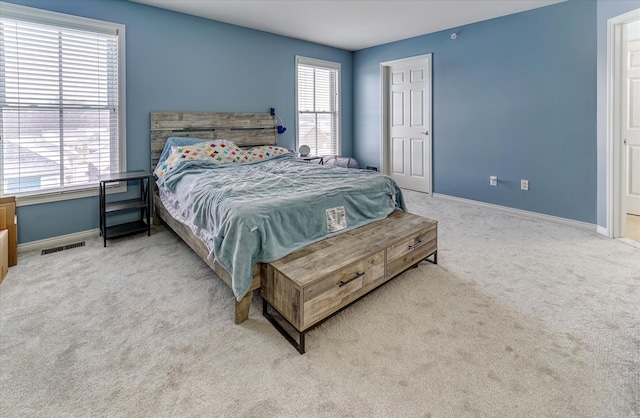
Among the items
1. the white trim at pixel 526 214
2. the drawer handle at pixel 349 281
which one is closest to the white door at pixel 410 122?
the white trim at pixel 526 214

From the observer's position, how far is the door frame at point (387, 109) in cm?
488

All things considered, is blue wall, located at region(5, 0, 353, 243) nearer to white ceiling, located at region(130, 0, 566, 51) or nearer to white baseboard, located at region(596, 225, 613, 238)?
white ceiling, located at region(130, 0, 566, 51)

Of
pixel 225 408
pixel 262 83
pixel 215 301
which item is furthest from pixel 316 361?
pixel 262 83

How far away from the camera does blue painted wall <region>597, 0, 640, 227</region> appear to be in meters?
3.11

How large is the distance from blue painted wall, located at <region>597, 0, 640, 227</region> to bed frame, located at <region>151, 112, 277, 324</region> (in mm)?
3637

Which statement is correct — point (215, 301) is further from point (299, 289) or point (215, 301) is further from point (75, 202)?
point (75, 202)

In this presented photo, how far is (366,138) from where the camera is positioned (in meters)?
5.88

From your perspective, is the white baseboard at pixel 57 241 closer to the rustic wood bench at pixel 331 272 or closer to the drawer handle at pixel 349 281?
the rustic wood bench at pixel 331 272

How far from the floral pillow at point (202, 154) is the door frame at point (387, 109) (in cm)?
270

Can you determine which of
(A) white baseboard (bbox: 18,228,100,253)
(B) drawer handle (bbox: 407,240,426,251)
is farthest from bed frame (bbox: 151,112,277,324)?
(B) drawer handle (bbox: 407,240,426,251)

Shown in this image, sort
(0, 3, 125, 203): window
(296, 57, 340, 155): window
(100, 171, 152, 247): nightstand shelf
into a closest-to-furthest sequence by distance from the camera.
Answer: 1. (0, 3, 125, 203): window
2. (100, 171, 152, 247): nightstand shelf
3. (296, 57, 340, 155): window

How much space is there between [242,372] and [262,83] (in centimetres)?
393

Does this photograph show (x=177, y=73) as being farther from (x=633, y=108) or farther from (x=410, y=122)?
(x=633, y=108)

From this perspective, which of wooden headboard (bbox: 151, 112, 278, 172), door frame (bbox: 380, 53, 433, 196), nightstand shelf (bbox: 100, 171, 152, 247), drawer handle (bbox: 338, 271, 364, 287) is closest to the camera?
drawer handle (bbox: 338, 271, 364, 287)
